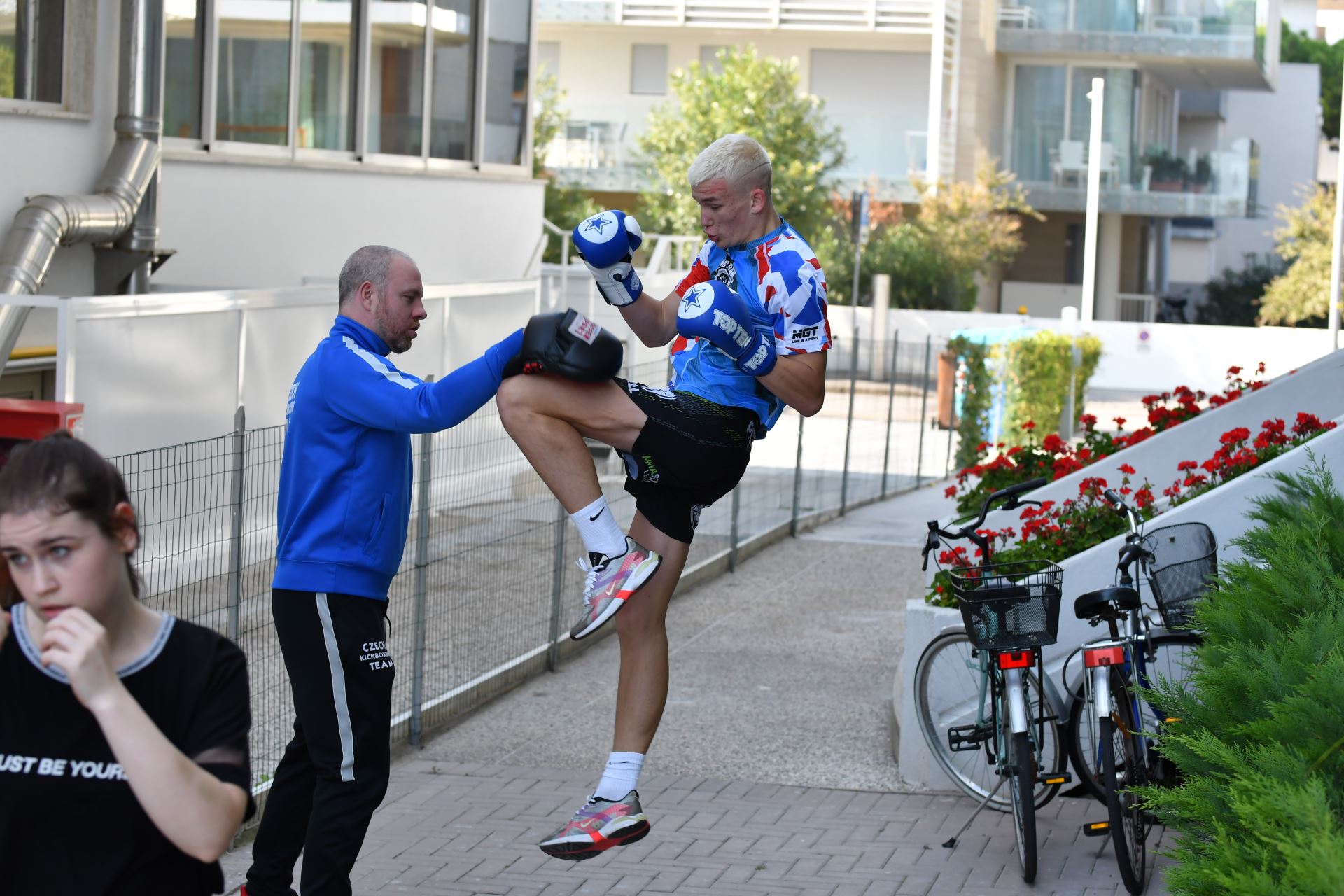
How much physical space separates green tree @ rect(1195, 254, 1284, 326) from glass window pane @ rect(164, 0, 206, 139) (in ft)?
118

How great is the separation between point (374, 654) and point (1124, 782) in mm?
2713

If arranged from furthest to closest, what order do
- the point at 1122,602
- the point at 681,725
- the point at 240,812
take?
the point at 681,725 < the point at 1122,602 < the point at 240,812

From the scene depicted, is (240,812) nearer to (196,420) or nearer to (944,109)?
(196,420)

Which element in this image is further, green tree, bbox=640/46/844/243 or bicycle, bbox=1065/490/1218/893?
green tree, bbox=640/46/844/243

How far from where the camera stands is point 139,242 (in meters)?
11.7

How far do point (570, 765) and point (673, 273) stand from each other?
1598 cm

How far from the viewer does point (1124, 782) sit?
228 inches

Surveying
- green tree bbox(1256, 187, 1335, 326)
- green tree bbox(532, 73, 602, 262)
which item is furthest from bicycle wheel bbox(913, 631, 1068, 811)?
green tree bbox(1256, 187, 1335, 326)

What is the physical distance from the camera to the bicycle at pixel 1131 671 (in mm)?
5680

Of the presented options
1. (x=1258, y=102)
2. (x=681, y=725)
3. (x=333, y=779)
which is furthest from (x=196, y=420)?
(x=1258, y=102)

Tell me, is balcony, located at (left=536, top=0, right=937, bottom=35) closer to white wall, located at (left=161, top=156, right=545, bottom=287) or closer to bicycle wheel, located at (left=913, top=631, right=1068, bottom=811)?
white wall, located at (left=161, top=156, right=545, bottom=287)

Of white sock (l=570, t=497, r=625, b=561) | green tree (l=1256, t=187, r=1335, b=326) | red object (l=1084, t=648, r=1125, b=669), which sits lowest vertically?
red object (l=1084, t=648, r=1125, b=669)

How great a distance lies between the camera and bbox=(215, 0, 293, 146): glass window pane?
13484mm

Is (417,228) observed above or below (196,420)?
above
